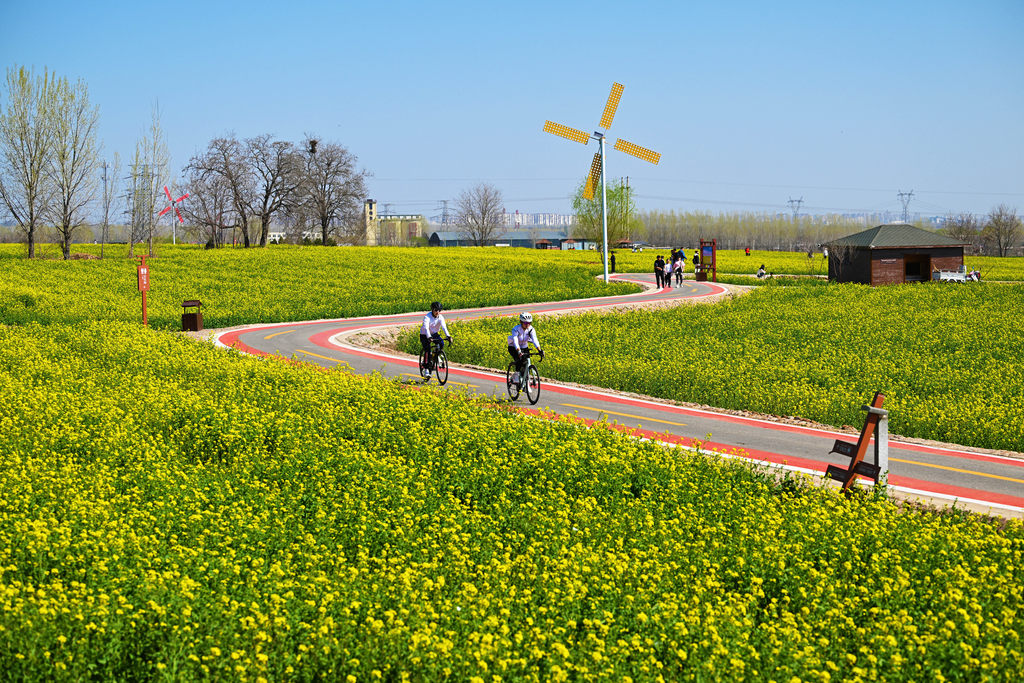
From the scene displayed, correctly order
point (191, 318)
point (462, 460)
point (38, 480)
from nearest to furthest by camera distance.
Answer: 1. point (38, 480)
2. point (462, 460)
3. point (191, 318)

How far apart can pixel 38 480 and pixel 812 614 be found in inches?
362

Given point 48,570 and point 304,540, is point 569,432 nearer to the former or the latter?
point 304,540

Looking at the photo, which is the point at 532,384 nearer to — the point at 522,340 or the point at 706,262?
the point at 522,340

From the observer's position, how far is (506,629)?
262 inches

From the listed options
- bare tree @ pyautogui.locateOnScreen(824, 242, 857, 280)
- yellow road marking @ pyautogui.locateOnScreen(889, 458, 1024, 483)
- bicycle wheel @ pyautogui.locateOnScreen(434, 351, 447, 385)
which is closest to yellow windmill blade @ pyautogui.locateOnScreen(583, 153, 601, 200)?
bare tree @ pyautogui.locateOnScreen(824, 242, 857, 280)

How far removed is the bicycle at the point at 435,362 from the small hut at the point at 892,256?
4057 centimetres

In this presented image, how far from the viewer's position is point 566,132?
63.0 metres

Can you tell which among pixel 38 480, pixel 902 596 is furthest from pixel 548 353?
pixel 902 596

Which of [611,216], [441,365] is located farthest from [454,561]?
[611,216]

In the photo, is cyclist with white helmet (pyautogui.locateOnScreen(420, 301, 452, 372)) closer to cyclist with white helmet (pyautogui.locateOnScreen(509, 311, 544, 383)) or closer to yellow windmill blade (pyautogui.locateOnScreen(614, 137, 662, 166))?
cyclist with white helmet (pyautogui.locateOnScreen(509, 311, 544, 383))

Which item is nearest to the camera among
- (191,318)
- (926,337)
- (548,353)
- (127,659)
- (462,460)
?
(127,659)

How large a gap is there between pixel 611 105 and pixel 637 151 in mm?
4180

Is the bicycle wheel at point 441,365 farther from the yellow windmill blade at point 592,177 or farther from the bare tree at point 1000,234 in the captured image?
the bare tree at point 1000,234

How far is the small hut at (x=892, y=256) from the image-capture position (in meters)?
54.8
